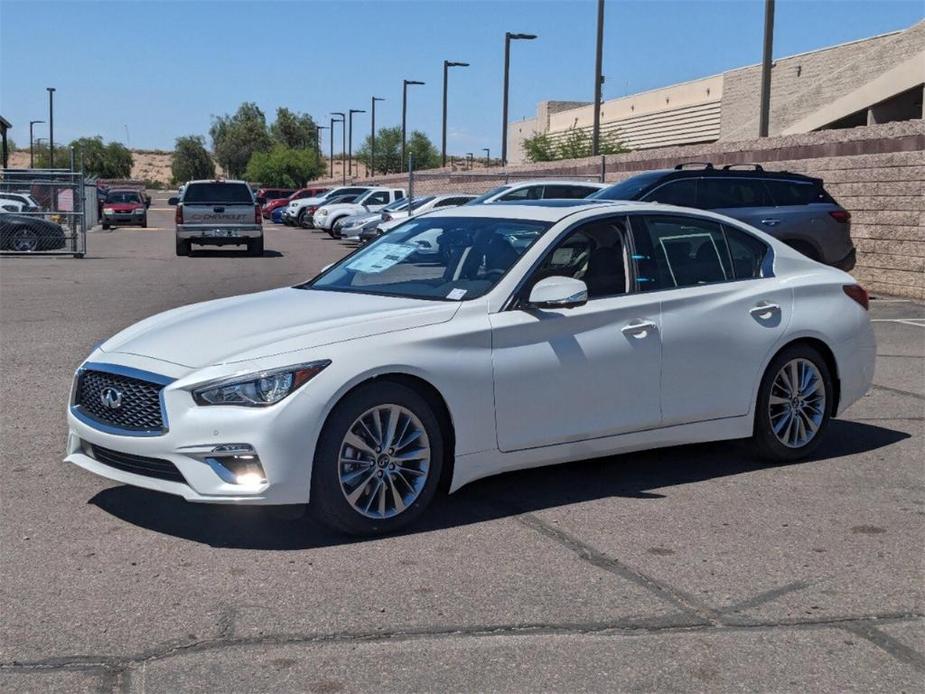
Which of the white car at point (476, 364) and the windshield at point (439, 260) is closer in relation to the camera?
the white car at point (476, 364)

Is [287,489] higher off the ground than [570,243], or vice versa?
[570,243]

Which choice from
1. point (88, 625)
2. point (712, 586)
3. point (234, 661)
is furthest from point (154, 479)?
point (712, 586)

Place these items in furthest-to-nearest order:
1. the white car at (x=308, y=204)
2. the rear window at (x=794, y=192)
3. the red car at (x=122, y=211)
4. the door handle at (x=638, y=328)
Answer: the red car at (x=122, y=211) → the white car at (x=308, y=204) → the rear window at (x=794, y=192) → the door handle at (x=638, y=328)

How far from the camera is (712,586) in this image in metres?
5.28

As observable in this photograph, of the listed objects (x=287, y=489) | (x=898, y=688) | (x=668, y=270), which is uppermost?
(x=668, y=270)

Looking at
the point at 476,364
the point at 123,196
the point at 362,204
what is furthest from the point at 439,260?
the point at 123,196

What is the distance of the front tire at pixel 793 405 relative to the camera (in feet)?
24.2

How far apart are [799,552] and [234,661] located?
2.76m

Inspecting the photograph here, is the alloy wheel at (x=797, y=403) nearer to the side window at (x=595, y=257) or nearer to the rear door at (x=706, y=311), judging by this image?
the rear door at (x=706, y=311)

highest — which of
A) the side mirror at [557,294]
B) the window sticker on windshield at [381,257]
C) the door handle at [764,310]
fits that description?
the window sticker on windshield at [381,257]

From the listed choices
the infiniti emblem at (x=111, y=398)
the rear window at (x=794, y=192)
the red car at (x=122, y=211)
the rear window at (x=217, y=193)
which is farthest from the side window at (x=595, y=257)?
the red car at (x=122, y=211)

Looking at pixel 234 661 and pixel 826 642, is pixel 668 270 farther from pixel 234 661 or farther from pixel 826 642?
pixel 234 661

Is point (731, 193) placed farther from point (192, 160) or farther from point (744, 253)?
point (192, 160)

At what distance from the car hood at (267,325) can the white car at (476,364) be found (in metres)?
0.02
